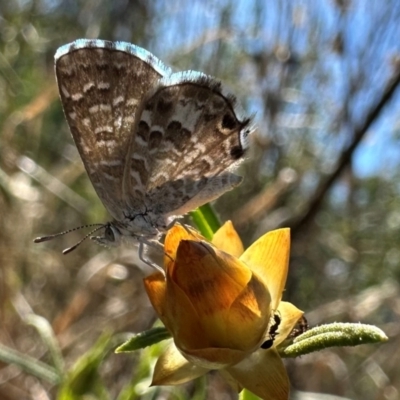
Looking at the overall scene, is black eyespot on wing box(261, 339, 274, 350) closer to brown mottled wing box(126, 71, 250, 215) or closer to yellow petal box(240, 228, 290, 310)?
yellow petal box(240, 228, 290, 310)

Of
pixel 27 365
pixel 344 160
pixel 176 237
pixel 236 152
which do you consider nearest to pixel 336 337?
pixel 176 237

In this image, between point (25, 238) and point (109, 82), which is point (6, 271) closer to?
point (25, 238)

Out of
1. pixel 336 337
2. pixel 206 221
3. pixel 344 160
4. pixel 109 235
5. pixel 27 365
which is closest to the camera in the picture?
pixel 336 337

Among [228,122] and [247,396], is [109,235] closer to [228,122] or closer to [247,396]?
[228,122]

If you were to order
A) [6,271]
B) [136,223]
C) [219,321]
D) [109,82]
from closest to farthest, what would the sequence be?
[219,321], [109,82], [136,223], [6,271]

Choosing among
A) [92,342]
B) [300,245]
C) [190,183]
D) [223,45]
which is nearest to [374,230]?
[300,245]

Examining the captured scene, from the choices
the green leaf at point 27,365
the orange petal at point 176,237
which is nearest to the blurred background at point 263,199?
the green leaf at point 27,365

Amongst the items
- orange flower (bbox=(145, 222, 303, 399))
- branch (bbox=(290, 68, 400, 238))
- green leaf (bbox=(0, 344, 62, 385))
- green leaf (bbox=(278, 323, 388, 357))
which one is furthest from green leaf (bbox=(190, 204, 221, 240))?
branch (bbox=(290, 68, 400, 238))
